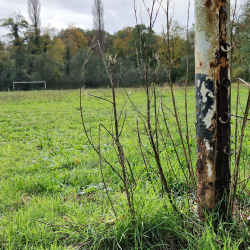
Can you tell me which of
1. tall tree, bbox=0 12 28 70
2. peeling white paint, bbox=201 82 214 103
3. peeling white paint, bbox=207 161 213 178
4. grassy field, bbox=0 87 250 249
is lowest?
grassy field, bbox=0 87 250 249

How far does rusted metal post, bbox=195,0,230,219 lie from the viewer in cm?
167

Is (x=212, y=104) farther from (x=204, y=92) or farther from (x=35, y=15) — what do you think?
(x=35, y=15)

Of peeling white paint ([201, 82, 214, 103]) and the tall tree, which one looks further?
the tall tree

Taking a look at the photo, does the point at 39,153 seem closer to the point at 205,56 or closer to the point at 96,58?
the point at 205,56

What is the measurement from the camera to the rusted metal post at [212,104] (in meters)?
1.67

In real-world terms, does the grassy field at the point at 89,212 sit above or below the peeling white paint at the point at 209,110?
below

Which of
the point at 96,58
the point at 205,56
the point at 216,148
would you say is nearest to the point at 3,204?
the point at 216,148

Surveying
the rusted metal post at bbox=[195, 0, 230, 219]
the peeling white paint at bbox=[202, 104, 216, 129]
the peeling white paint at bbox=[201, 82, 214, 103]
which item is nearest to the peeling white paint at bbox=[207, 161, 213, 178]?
the rusted metal post at bbox=[195, 0, 230, 219]

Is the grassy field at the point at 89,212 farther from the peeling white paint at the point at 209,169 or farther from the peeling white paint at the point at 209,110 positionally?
the peeling white paint at the point at 209,110

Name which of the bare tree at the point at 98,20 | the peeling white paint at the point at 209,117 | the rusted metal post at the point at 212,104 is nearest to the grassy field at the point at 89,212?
the rusted metal post at the point at 212,104

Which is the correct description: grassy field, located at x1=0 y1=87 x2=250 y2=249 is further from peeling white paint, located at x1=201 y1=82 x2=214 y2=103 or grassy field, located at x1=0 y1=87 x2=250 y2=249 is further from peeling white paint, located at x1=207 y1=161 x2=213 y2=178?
peeling white paint, located at x1=201 y1=82 x2=214 y2=103

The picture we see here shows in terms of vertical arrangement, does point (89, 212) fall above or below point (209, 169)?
below

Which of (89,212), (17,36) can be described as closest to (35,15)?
(17,36)

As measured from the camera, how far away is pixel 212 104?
1750 mm
